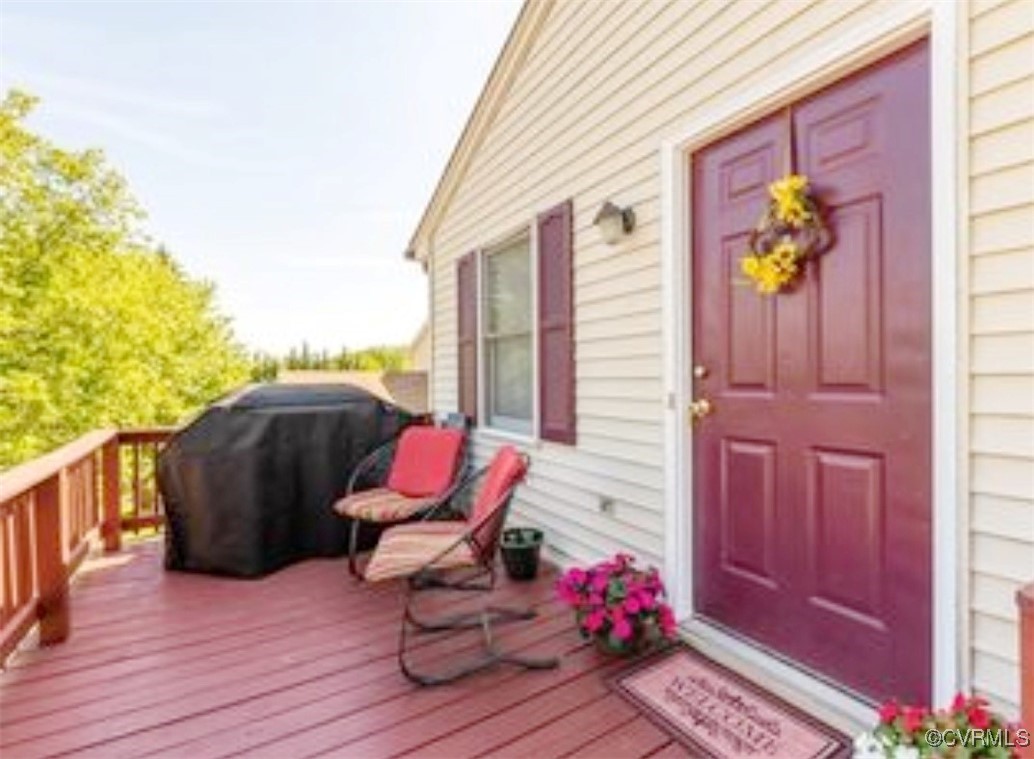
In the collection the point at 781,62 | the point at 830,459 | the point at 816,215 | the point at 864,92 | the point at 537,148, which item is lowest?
the point at 830,459

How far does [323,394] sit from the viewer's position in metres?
4.50

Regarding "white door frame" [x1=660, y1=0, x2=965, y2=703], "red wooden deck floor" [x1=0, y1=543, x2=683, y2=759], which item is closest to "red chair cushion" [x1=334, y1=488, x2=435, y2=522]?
"red wooden deck floor" [x1=0, y1=543, x2=683, y2=759]

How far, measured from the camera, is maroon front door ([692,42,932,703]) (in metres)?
1.90

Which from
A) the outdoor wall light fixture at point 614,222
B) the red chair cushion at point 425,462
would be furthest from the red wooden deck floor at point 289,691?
the outdoor wall light fixture at point 614,222

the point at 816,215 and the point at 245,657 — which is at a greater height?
the point at 816,215

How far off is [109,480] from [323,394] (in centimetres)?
147

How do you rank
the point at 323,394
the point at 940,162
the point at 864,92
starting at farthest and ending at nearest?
the point at 323,394, the point at 864,92, the point at 940,162

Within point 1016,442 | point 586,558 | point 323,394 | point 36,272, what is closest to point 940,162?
point 1016,442

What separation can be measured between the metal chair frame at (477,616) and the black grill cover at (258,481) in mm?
1001

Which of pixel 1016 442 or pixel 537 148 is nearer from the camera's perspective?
pixel 1016 442

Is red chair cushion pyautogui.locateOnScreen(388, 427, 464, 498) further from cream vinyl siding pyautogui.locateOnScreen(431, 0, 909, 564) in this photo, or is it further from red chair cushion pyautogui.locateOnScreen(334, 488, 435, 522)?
cream vinyl siding pyautogui.locateOnScreen(431, 0, 909, 564)

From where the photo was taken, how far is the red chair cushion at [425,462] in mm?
4059

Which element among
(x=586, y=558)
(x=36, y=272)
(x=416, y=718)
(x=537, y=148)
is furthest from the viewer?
(x=36, y=272)

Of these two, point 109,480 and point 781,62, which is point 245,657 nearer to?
point 109,480
